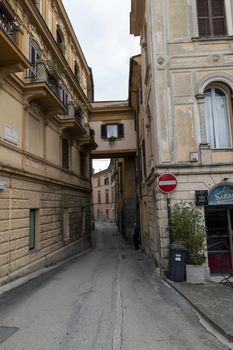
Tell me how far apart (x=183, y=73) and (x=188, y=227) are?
5.19 meters

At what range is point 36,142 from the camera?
12773 mm

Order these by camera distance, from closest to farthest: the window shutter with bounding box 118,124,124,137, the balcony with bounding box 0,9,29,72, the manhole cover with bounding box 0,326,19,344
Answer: the manhole cover with bounding box 0,326,19,344
the balcony with bounding box 0,9,29,72
the window shutter with bounding box 118,124,124,137

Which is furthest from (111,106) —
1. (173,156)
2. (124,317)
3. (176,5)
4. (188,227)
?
(124,317)

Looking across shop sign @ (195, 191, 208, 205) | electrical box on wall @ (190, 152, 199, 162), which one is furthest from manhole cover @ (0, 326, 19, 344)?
electrical box on wall @ (190, 152, 199, 162)

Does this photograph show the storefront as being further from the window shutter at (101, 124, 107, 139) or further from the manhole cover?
the window shutter at (101, 124, 107, 139)

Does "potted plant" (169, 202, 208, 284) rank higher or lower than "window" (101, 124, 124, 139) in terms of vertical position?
lower

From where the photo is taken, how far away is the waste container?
29.9ft

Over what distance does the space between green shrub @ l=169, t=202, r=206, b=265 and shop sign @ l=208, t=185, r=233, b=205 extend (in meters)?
0.70

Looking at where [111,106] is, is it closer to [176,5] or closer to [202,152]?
[176,5]

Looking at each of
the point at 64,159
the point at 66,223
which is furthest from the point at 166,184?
the point at 64,159

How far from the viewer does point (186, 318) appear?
6.12 m

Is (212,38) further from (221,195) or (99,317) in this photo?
(99,317)

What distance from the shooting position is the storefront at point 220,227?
10.1m

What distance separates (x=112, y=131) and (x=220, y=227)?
53.8 feet
